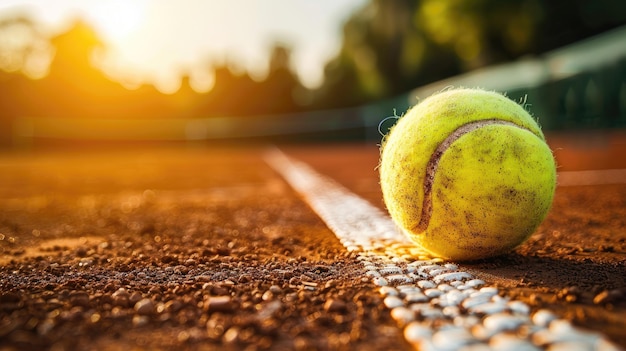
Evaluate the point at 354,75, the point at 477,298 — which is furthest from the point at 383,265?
the point at 354,75

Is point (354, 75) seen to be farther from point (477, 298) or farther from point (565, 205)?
point (477, 298)

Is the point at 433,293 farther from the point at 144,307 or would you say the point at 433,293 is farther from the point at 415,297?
the point at 144,307

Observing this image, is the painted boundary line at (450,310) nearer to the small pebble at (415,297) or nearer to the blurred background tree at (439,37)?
the small pebble at (415,297)

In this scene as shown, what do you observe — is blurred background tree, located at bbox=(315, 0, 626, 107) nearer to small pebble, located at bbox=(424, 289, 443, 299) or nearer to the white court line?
the white court line

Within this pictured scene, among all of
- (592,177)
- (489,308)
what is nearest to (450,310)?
(489,308)

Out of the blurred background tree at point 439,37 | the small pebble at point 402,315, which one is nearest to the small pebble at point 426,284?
the small pebble at point 402,315

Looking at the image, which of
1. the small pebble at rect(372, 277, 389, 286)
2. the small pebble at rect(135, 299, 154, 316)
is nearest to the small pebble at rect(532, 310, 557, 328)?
the small pebble at rect(372, 277, 389, 286)
